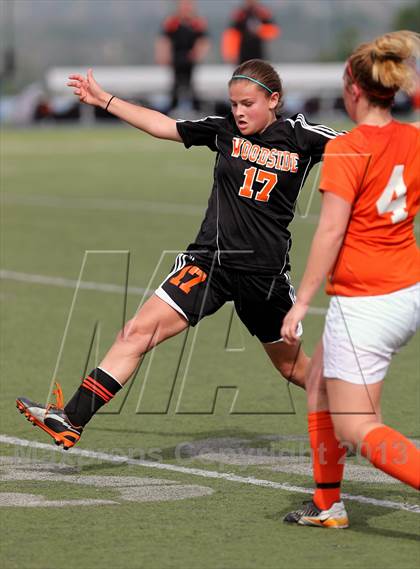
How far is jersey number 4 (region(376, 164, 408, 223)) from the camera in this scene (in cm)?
509

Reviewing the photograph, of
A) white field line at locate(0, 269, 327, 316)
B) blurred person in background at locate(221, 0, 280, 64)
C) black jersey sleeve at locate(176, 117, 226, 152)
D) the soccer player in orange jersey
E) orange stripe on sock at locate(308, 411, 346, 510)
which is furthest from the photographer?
blurred person in background at locate(221, 0, 280, 64)

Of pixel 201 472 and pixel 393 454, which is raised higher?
pixel 393 454

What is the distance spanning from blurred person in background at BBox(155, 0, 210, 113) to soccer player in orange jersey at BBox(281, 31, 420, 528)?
2625 cm

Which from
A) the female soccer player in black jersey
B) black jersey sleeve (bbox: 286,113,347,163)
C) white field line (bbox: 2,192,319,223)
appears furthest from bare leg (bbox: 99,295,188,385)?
white field line (bbox: 2,192,319,223)

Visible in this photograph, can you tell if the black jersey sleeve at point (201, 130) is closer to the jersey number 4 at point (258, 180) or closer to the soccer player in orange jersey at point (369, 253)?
the jersey number 4 at point (258, 180)

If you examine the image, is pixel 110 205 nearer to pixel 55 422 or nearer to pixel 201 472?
pixel 201 472

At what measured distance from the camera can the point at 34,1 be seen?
73.3 m

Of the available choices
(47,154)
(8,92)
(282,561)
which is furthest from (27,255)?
(8,92)

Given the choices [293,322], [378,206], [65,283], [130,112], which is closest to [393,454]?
[293,322]

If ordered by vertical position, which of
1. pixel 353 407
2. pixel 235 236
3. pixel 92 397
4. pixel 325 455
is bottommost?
pixel 92 397

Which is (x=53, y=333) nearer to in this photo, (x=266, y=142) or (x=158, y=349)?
(x=158, y=349)

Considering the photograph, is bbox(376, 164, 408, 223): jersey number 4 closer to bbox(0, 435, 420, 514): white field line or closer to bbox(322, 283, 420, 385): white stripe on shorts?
bbox(322, 283, 420, 385): white stripe on shorts

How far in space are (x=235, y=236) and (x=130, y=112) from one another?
80 centimetres

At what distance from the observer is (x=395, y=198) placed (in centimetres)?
511
